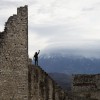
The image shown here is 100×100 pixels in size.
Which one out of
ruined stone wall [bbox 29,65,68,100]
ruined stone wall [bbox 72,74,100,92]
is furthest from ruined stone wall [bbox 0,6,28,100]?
ruined stone wall [bbox 72,74,100,92]

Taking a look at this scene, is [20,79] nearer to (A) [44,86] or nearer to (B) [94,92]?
(A) [44,86]

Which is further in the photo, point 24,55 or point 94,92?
point 94,92

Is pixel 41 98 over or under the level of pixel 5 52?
under

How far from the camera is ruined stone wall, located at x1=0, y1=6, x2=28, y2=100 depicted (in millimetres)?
42969

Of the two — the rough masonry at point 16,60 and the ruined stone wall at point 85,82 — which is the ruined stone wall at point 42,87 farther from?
the ruined stone wall at point 85,82

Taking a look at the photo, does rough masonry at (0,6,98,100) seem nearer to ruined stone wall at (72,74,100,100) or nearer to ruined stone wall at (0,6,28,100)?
ruined stone wall at (0,6,28,100)

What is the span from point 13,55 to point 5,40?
1234 millimetres

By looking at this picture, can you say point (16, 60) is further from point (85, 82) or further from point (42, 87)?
point (85, 82)

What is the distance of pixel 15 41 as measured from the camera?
43.5 meters

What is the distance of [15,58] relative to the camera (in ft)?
142

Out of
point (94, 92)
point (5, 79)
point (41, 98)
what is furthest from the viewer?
point (94, 92)

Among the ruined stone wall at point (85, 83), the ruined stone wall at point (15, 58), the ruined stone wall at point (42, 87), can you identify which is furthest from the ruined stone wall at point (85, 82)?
the ruined stone wall at point (15, 58)

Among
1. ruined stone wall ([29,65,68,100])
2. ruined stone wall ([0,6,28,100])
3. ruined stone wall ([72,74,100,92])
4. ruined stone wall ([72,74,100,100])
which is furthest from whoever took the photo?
ruined stone wall ([72,74,100,92])

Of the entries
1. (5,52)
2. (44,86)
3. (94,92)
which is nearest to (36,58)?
(44,86)
